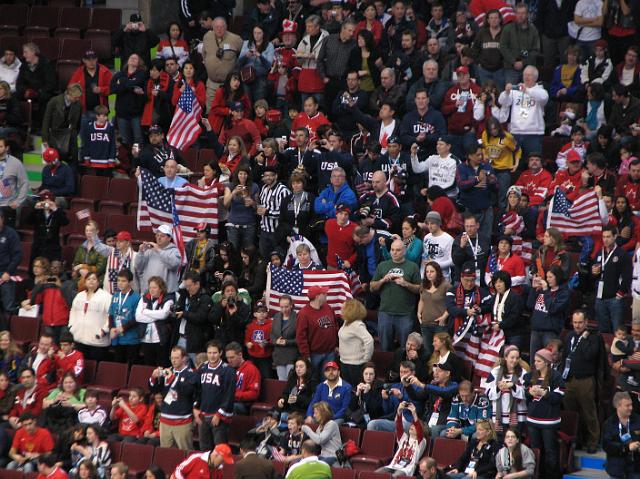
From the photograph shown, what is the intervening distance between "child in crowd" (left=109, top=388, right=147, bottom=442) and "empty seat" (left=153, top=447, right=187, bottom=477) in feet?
1.86

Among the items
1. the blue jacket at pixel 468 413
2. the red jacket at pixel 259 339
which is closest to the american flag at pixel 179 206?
the red jacket at pixel 259 339

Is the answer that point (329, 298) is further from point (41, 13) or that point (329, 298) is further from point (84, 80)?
point (41, 13)

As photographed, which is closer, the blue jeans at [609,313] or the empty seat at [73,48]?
the blue jeans at [609,313]

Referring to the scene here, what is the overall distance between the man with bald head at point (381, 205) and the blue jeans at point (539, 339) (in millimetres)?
2645

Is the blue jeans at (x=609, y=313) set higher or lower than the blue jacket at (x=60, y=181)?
lower

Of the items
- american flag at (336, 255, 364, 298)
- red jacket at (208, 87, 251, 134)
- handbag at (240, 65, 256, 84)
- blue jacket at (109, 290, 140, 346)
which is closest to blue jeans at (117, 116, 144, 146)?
red jacket at (208, 87, 251, 134)

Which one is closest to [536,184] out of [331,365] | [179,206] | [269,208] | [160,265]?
[269,208]

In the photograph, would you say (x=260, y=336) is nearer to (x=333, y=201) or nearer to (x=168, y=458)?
(x=168, y=458)

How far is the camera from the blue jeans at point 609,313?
1705 cm

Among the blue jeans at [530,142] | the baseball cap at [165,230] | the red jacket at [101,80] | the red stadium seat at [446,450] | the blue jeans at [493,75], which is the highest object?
the blue jeans at [493,75]

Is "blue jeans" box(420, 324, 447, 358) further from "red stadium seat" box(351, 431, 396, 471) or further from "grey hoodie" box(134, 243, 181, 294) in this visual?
"grey hoodie" box(134, 243, 181, 294)

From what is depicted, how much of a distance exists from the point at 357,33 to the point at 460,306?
6.11 metres

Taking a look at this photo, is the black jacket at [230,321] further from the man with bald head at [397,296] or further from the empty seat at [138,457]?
the empty seat at [138,457]

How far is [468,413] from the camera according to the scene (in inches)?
627
